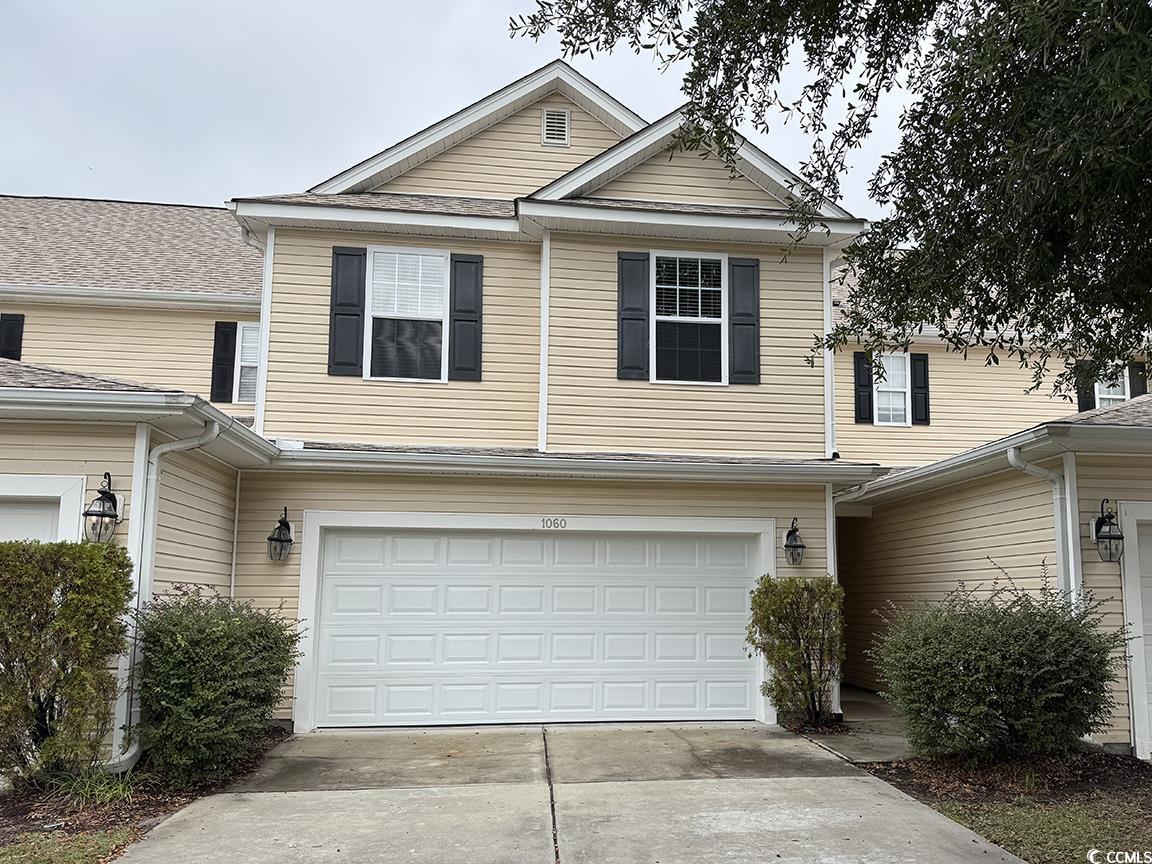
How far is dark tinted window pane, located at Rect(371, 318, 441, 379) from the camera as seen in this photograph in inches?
404

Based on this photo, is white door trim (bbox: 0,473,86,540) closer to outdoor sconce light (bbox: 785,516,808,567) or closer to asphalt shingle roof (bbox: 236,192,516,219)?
asphalt shingle roof (bbox: 236,192,516,219)

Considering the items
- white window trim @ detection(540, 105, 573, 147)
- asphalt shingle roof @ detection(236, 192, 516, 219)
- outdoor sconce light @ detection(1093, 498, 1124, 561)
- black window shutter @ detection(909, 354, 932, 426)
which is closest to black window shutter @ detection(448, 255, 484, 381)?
asphalt shingle roof @ detection(236, 192, 516, 219)

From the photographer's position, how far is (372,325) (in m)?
10.3

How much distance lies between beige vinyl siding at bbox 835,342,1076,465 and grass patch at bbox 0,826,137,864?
1124 cm

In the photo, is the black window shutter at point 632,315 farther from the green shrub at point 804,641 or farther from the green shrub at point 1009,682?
the green shrub at point 1009,682

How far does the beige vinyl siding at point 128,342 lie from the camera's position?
44.7ft

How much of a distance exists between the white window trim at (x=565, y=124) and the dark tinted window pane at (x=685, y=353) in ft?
10.0

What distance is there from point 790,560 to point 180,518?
612 cm

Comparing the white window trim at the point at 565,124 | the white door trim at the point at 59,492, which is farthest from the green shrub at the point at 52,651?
the white window trim at the point at 565,124

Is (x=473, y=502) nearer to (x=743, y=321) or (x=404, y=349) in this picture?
(x=404, y=349)

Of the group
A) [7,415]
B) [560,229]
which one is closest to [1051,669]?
[560,229]

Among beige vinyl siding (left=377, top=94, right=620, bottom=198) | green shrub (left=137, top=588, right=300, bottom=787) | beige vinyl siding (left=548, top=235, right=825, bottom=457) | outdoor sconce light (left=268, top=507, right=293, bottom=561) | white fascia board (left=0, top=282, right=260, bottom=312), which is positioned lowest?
green shrub (left=137, top=588, right=300, bottom=787)

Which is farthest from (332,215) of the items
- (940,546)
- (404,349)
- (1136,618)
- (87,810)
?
(1136,618)

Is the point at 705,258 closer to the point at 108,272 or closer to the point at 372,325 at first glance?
the point at 372,325
